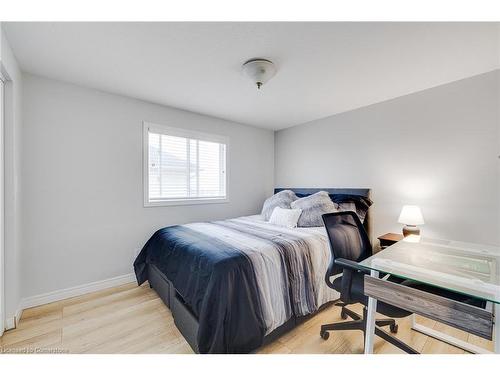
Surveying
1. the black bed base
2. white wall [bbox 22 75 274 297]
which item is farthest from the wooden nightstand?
white wall [bbox 22 75 274 297]

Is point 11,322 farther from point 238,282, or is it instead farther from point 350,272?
point 350,272

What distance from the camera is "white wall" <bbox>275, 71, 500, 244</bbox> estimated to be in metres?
2.18

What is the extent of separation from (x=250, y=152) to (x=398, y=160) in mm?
2313

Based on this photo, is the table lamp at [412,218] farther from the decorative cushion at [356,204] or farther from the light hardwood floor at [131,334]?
the light hardwood floor at [131,334]

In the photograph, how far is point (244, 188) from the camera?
399 cm

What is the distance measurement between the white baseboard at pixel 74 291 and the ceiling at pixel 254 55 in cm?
227

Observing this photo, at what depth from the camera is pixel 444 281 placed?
1089mm

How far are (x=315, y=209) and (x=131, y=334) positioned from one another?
2.28 metres

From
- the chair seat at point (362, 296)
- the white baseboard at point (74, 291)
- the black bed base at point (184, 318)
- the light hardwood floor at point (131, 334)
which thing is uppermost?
the chair seat at point (362, 296)

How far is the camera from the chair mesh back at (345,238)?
5.72 ft

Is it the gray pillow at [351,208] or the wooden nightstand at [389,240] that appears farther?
the gray pillow at [351,208]

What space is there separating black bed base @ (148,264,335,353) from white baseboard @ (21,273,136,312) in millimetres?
711

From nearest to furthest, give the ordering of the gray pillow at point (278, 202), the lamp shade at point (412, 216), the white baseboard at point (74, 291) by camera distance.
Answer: the white baseboard at point (74, 291) < the lamp shade at point (412, 216) < the gray pillow at point (278, 202)

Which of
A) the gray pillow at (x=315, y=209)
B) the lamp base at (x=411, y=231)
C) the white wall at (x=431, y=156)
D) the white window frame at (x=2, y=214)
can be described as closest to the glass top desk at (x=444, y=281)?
the lamp base at (x=411, y=231)
